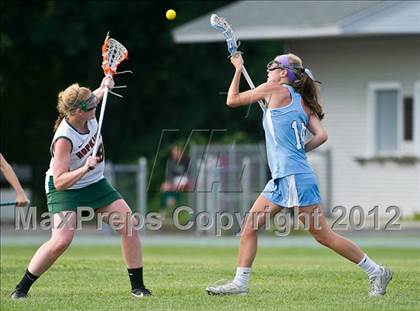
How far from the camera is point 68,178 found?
35.9 ft

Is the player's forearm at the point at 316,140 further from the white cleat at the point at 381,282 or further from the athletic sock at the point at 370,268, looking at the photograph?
the white cleat at the point at 381,282

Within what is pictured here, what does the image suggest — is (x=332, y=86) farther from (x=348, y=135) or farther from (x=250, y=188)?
(x=250, y=188)

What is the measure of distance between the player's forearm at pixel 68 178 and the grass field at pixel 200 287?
0.97 metres

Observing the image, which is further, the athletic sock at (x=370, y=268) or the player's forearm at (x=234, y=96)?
the athletic sock at (x=370, y=268)

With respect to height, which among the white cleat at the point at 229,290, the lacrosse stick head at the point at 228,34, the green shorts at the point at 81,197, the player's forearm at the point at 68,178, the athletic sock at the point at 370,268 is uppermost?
the lacrosse stick head at the point at 228,34

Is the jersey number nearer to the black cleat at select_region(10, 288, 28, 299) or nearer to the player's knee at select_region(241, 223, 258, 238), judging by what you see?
the player's knee at select_region(241, 223, 258, 238)

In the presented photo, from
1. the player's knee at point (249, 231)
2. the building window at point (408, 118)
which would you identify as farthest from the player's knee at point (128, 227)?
the building window at point (408, 118)

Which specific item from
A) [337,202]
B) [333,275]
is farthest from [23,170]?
[333,275]

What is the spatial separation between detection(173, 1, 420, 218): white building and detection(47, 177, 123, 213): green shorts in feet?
56.8

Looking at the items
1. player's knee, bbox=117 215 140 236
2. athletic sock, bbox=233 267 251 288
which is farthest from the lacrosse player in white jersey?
player's knee, bbox=117 215 140 236

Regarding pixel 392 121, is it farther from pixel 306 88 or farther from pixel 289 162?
pixel 289 162

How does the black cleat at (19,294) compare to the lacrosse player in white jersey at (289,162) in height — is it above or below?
below

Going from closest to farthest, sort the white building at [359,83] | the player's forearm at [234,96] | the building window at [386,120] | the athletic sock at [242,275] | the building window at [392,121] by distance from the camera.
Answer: the player's forearm at [234,96] → the athletic sock at [242,275] → the white building at [359,83] → the building window at [392,121] → the building window at [386,120]

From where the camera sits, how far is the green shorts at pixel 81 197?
11.2m
